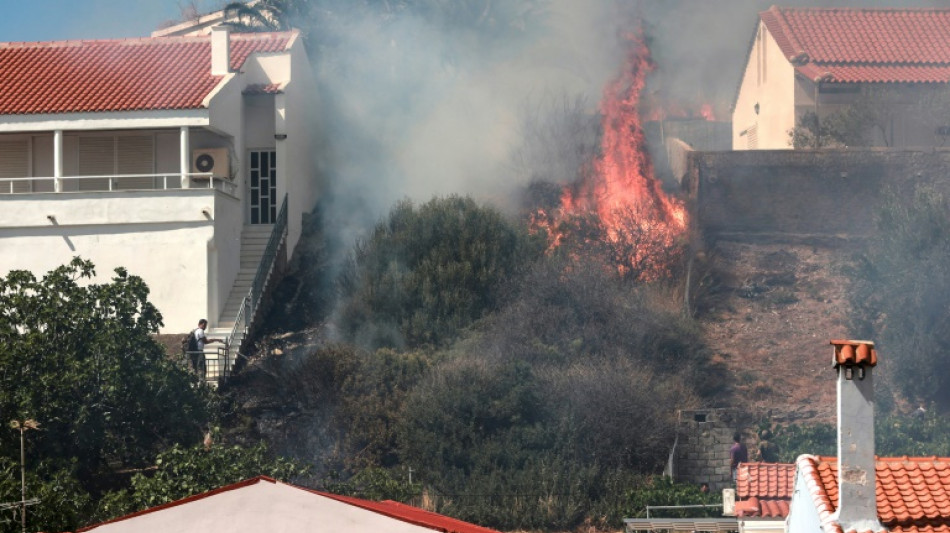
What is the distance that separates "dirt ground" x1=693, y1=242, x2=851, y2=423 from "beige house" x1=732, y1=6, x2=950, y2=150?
5883 millimetres

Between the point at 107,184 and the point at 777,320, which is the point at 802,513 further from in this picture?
the point at 107,184

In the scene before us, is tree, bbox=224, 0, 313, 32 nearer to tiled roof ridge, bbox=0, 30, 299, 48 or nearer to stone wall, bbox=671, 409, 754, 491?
tiled roof ridge, bbox=0, 30, 299, 48

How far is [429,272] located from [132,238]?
7.61 meters

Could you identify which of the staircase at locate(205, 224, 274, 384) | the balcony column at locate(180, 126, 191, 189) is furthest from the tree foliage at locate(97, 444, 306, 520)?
the balcony column at locate(180, 126, 191, 189)

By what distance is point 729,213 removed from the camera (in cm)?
5503

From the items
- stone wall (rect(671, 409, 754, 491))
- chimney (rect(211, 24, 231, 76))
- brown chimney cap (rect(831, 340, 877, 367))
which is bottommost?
stone wall (rect(671, 409, 754, 491))

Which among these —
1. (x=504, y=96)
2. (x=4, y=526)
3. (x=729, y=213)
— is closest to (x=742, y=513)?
(x=4, y=526)

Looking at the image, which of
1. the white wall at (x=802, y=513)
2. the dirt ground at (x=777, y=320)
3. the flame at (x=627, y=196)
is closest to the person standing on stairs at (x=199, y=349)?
the flame at (x=627, y=196)

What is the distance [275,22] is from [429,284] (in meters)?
16.2

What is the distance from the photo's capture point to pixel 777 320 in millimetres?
51625

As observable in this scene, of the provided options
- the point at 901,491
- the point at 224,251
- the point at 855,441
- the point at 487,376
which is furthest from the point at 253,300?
the point at 855,441

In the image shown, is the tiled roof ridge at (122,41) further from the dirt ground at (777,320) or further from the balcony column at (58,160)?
the dirt ground at (777,320)

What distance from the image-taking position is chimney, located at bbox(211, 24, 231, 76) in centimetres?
4891

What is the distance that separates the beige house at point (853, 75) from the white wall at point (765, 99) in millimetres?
33
